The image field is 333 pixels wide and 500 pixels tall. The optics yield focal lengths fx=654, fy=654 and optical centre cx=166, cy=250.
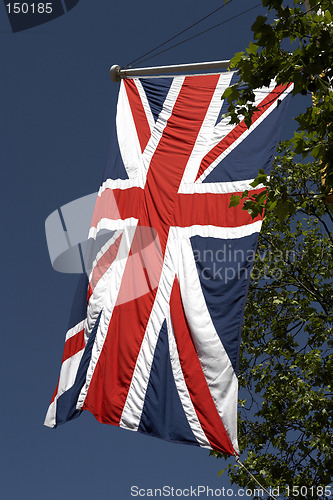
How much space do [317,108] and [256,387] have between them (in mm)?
7575

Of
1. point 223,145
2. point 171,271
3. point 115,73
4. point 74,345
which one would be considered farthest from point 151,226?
point 115,73

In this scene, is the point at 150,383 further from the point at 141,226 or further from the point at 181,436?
the point at 141,226

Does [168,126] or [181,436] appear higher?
[168,126]

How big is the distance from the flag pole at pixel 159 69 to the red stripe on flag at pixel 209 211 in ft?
7.55

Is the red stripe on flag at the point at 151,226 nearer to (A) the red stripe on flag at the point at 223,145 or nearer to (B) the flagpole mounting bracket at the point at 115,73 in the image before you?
(A) the red stripe on flag at the point at 223,145

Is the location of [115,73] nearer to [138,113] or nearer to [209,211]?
[138,113]

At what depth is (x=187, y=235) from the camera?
7629mm

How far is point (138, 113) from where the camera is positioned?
30.7 ft

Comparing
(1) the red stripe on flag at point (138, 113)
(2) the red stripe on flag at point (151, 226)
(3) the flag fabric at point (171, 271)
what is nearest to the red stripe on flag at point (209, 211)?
(3) the flag fabric at point (171, 271)

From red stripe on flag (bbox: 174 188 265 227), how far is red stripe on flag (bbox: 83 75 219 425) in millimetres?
145

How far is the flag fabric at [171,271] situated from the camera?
6762 millimetres

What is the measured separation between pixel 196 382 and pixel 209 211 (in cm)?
203

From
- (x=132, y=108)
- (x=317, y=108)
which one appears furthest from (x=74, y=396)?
(x=317, y=108)

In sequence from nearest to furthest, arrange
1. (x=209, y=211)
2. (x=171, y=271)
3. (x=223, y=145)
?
1. (x=171, y=271)
2. (x=209, y=211)
3. (x=223, y=145)
